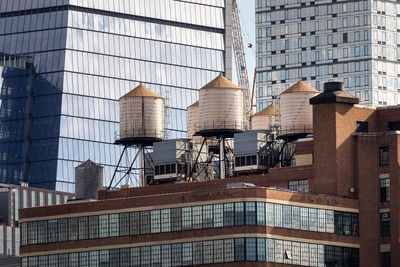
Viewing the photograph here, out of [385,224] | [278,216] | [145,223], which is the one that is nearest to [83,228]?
[145,223]

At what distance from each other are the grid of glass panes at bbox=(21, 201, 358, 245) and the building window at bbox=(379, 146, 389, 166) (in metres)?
6.52

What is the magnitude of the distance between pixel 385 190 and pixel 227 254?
19.6 metres

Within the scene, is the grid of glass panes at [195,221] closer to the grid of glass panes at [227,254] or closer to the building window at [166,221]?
the building window at [166,221]

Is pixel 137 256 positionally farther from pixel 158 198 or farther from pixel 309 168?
pixel 309 168

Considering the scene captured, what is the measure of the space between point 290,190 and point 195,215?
444 inches

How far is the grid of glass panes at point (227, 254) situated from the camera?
178m

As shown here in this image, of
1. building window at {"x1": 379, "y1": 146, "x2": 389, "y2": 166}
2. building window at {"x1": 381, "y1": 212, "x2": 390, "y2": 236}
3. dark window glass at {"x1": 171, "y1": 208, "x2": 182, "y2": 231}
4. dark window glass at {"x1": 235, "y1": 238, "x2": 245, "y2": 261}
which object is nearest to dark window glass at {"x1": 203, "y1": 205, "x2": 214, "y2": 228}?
dark window glass at {"x1": 171, "y1": 208, "x2": 182, "y2": 231}

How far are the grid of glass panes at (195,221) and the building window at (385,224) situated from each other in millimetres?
2850

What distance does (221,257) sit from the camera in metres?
179

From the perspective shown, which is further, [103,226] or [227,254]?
[103,226]

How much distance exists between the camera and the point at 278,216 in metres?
180

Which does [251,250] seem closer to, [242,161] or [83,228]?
[83,228]

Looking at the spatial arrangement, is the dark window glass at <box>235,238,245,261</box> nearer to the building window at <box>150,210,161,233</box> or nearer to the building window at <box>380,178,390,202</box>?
the building window at <box>150,210,161,233</box>

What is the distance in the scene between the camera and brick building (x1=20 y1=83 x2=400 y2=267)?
179m
